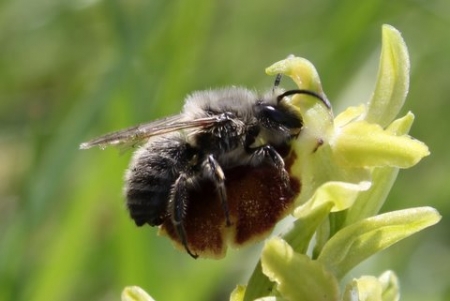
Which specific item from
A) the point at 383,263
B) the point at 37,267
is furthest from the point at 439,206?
the point at 37,267

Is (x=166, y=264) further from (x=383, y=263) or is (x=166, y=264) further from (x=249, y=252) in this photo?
(x=383, y=263)

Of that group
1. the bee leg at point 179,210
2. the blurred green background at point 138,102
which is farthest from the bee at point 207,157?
the blurred green background at point 138,102

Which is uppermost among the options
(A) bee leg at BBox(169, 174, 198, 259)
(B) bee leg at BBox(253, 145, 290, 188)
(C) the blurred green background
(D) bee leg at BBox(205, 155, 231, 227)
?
(B) bee leg at BBox(253, 145, 290, 188)

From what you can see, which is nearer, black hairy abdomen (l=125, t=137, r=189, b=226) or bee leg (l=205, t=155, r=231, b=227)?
bee leg (l=205, t=155, r=231, b=227)

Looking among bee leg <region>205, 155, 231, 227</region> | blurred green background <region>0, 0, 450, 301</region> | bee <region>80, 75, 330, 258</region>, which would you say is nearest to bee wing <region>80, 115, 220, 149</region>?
bee <region>80, 75, 330, 258</region>

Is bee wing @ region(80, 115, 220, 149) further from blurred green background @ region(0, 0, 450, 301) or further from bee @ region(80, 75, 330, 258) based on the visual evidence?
blurred green background @ region(0, 0, 450, 301)

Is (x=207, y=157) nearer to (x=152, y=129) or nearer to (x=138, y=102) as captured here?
(x=152, y=129)

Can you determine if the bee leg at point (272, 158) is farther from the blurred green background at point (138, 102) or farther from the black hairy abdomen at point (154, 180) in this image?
the blurred green background at point (138, 102)
